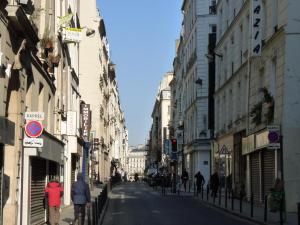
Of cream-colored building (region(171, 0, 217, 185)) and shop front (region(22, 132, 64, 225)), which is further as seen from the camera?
cream-colored building (region(171, 0, 217, 185))

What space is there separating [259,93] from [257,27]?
3.22 metres

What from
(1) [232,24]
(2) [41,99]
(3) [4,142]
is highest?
(1) [232,24]

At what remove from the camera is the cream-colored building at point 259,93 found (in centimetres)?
2544

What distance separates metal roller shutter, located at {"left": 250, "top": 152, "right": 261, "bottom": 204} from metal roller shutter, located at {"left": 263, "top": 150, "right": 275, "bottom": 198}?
1.14m

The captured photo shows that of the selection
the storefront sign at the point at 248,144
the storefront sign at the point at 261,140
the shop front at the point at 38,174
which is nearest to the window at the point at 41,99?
the shop front at the point at 38,174

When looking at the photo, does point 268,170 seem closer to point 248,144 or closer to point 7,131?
point 248,144

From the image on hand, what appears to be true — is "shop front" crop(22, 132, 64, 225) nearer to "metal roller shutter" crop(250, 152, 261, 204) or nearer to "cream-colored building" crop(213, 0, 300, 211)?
"cream-colored building" crop(213, 0, 300, 211)

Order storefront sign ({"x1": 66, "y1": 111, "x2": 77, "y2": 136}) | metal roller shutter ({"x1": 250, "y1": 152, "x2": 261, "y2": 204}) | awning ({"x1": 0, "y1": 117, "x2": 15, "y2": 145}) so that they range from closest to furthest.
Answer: awning ({"x1": 0, "y1": 117, "x2": 15, "y2": 145}) → storefront sign ({"x1": 66, "y1": 111, "x2": 77, "y2": 136}) → metal roller shutter ({"x1": 250, "y1": 152, "x2": 261, "y2": 204})

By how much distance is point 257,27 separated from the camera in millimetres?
30016

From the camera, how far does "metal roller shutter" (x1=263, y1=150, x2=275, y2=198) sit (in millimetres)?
28172

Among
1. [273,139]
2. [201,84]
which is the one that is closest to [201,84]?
[201,84]

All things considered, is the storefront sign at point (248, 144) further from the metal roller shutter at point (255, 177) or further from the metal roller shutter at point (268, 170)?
the metal roller shutter at point (268, 170)

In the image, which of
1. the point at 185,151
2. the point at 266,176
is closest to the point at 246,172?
the point at 266,176

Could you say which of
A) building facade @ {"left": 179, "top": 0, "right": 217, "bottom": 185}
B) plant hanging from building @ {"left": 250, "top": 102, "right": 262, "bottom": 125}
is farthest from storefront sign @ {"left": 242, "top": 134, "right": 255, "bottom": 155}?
building facade @ {"left": 179, "top": 0, "right": 217, "bottom": 185}
